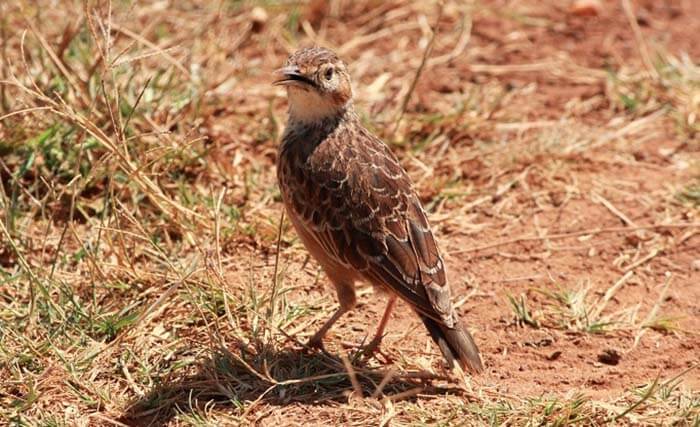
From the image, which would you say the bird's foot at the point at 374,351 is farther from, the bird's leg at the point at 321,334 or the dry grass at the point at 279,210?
the bird's leg at the point at 321,334

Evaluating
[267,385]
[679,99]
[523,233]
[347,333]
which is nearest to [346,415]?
[267,385]

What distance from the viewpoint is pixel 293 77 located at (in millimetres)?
5953

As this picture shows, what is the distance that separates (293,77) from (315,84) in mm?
146

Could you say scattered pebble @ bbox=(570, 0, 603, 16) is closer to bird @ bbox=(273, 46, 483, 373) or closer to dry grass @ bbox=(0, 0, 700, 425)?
dry grass @ bbox=(0, 0, 700, 425)

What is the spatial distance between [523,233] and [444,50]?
2664mm

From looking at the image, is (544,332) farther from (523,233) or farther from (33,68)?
(33,68)

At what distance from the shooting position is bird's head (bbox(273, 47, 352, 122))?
5.97m

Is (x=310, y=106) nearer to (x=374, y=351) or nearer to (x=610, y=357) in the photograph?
(x=374, y=351)

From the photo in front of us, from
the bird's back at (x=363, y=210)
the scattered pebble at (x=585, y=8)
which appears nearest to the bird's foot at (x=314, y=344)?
the bird's back at (x=363, y=210)

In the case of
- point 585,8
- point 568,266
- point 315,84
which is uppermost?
point 315,84

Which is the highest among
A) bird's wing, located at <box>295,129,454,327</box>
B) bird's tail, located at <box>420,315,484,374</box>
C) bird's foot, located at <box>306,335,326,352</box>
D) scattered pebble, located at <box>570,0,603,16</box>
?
scattered pebble, located at <box>570,0,603,16</box>

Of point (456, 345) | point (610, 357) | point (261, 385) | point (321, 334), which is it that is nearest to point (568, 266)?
point (610, 357)

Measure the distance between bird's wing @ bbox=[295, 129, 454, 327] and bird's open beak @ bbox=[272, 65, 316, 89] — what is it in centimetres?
35

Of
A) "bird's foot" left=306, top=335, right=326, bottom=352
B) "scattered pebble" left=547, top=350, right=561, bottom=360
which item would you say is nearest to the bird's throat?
"bird's foot" left=306, top=335, right=326, bottom=352
